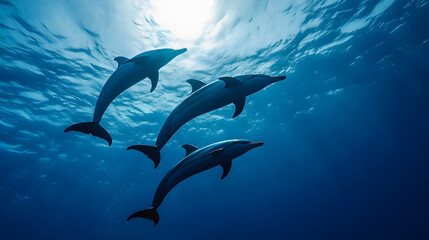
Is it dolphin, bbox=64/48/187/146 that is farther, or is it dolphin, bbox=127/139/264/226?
dolphin, bbox=127/139/264/226

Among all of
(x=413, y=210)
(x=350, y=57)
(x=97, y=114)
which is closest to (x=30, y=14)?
(x=97, y=114)

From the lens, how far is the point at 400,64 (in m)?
18.8

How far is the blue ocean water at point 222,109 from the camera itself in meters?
9.70

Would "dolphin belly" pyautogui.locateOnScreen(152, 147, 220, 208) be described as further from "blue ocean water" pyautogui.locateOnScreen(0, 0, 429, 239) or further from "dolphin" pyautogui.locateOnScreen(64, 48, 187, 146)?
"blue ocean water" pyautogui.locateOnScreen(0, 0, 429, 239)

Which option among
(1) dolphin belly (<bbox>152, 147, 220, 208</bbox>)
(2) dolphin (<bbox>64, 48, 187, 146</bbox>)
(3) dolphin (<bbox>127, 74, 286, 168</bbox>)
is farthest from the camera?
(1) dolphin belly (<bbox>152, 147, 220, 208</bbox>)

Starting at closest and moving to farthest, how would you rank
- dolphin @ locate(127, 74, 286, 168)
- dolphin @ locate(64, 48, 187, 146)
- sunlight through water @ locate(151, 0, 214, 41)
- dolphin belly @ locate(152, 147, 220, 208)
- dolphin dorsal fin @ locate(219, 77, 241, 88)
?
dolphin dorsal fin @ locate(219, 77, 241, 88), dolphin @ locate(127, 74, 286, 168), dolphin @ locate(64, 48, 187, 146), dolphin belly @ locate(152, 147, 220, 208), sunlight through water @ locate(151, 0, 214, 41)

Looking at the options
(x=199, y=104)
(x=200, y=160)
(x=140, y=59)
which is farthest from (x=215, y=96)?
(x=140, y=59)

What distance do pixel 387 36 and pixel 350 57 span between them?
8.27 feet

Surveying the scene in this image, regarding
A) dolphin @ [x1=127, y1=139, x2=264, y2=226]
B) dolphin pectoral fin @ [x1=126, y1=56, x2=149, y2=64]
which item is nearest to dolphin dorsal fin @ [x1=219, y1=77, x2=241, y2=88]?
dolphin @ [x1=127, y1=139, x2=264, y2=226]

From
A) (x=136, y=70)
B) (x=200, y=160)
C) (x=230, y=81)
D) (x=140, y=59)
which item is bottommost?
(x=200, y=160)

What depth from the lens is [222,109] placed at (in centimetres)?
1869

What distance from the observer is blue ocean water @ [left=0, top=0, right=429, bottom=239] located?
970 centimetres

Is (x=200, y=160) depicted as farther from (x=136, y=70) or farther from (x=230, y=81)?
(x=136, y=70)

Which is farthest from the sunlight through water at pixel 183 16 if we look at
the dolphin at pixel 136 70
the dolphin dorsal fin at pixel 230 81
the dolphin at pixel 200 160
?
the dolphin at pixel 200 160
